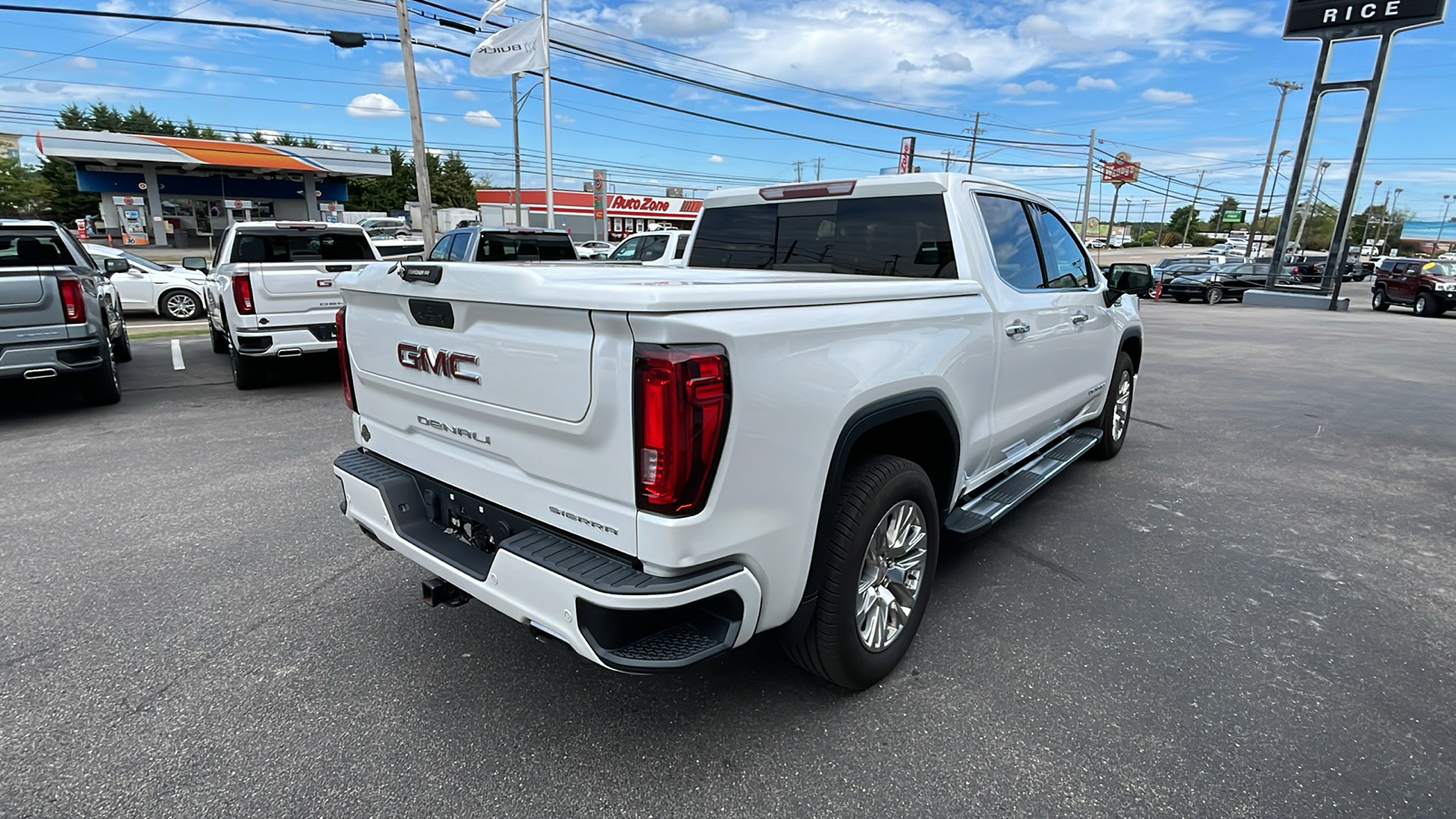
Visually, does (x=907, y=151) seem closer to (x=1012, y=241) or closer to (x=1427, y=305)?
(x=1427, y=305)

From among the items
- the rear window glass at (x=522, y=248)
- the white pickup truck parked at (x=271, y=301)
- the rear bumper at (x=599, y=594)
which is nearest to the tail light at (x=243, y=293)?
the white pickup truck parked at (x=271, y=301)

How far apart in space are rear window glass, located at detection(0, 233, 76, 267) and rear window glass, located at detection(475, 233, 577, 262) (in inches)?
197

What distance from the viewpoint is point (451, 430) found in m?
2.48

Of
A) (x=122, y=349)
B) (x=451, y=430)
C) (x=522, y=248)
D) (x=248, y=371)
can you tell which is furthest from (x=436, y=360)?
(x=522, y=248)

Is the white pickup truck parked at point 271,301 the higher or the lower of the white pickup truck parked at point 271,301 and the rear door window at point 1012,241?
the lower

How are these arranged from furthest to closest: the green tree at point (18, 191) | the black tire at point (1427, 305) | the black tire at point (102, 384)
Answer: the green tree at point (18, 191)
the black tire at point (1427, 305)
the black tire at point (102, 384)

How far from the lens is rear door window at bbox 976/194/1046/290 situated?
11.7ft

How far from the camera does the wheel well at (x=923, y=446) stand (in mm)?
2682

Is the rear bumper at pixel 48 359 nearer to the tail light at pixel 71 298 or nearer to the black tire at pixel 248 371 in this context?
the tail light at pixel 71 298

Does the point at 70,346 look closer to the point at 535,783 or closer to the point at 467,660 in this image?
the point at 467,660

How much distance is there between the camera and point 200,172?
1521 inches

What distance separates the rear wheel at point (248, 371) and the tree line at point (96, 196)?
1596 inches

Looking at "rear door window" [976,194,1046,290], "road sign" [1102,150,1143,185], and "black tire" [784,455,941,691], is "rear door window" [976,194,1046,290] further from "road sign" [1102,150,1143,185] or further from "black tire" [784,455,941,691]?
"road sign" [1102,150,1143,185]

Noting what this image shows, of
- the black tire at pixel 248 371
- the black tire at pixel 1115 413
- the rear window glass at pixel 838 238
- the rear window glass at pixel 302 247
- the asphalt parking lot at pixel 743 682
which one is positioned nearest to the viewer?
the asphalt parking lot at pixel 743 682
